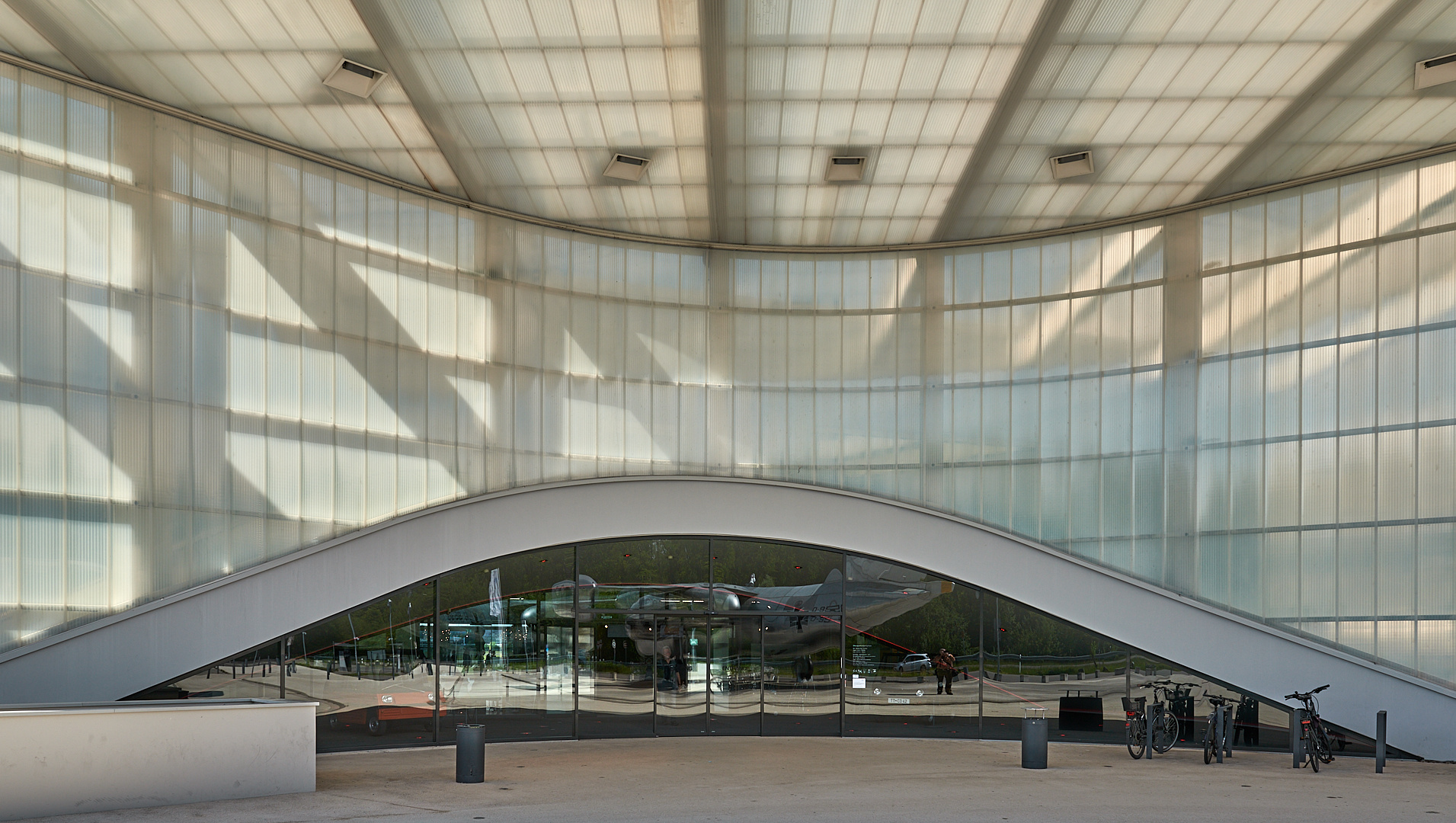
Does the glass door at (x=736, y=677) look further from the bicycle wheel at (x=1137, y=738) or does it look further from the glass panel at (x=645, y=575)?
the bicycle wheel at (x=1137, y=738)

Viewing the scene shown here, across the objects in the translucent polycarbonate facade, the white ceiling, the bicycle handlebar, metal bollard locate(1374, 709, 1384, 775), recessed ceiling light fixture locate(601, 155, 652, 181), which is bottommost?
metal bollard locate(1374, 709, 1384, 775)

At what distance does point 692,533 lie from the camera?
20891mm

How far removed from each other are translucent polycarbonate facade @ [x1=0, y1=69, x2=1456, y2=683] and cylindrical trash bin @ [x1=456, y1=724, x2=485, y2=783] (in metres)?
4.90

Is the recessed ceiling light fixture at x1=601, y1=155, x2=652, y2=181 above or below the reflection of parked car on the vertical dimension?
above

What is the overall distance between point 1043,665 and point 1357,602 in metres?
5.31

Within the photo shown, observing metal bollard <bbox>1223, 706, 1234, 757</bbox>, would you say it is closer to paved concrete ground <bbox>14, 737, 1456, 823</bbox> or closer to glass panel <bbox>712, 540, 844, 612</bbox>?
paved concrete ground <bbox>14, 737, 1456, 823</bbox>

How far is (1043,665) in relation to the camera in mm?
20281

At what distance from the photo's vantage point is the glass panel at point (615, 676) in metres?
20.1

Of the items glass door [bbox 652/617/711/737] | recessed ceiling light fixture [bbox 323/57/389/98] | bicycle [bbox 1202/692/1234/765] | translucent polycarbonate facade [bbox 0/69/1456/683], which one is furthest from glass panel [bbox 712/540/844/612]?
recessed ceiling light fixture [bbox 323/57/389/98]

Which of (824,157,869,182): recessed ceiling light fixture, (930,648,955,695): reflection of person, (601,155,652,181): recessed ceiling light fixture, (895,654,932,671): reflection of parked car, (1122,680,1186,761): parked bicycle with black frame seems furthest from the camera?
(895,654,932,671): reflection of parked car

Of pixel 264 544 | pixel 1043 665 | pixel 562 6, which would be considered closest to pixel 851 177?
pixel 562 6

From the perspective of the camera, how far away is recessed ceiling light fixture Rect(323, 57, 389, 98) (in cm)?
1493

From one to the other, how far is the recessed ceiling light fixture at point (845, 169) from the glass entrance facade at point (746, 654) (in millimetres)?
7088

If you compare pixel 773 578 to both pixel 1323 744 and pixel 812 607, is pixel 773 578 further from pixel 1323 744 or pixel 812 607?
pixel 1323 744
